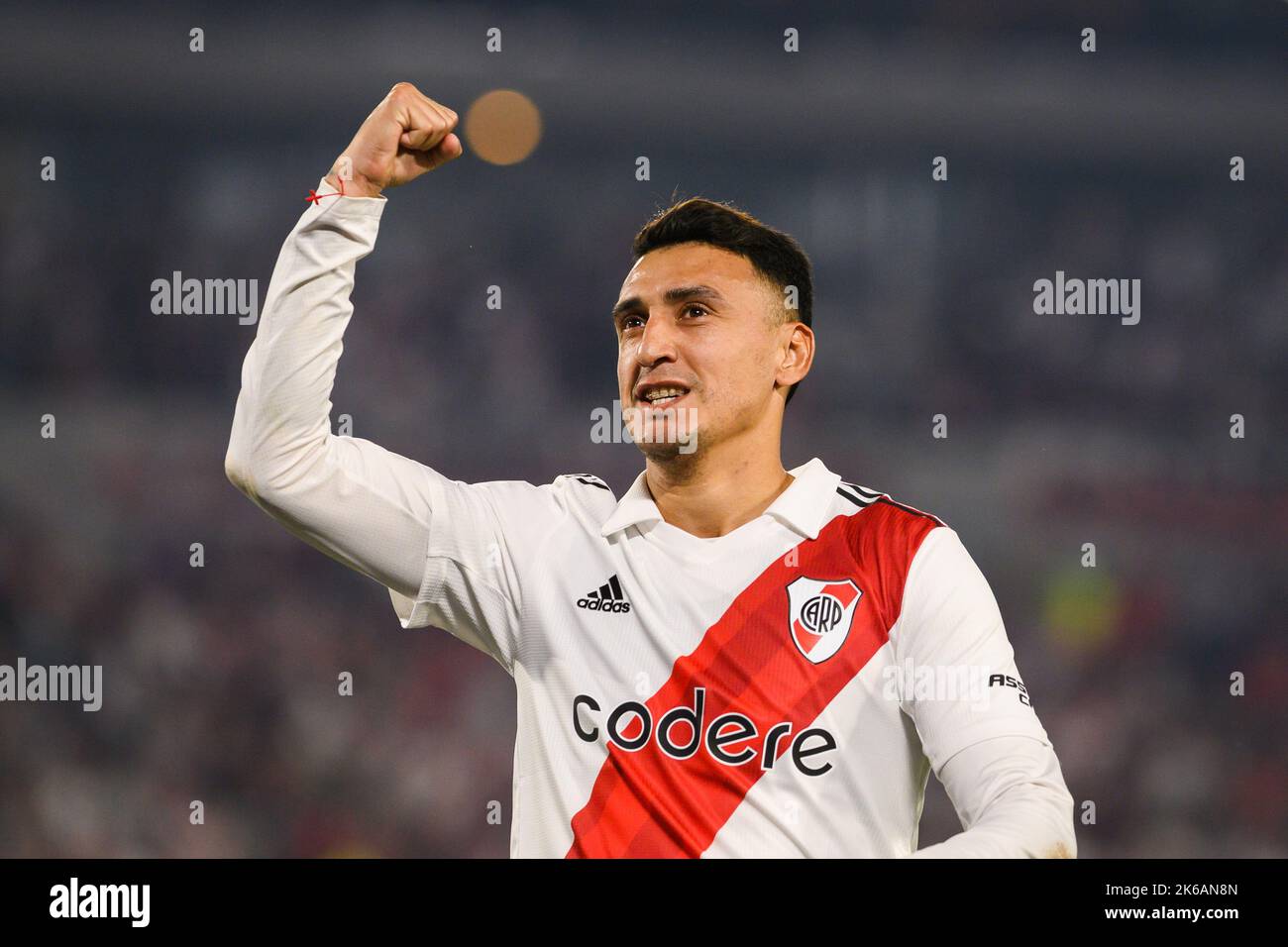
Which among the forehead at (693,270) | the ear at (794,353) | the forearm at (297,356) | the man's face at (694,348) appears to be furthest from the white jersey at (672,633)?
the forehead at (693,270)

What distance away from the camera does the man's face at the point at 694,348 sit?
268 cm

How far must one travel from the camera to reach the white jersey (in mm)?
2201

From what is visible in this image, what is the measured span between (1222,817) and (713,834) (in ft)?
10.7

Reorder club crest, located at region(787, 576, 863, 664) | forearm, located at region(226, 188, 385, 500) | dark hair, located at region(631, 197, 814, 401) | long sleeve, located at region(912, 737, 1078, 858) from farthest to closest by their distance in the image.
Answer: dark hair, located at region(631, 197, 814, 401) < club crest, located at region(787, 576, 863, 664) < forearm, located at region(226, 188, 385, 500) < long sleeve, located at region(912, 737, 1078, 858)

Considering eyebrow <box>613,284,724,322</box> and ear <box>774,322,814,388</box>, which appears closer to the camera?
eyebrow <box>613,284,724,322</box>

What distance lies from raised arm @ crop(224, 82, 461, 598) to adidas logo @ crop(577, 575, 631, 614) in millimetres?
401

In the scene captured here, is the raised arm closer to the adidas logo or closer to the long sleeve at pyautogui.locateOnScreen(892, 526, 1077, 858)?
the adidas logo

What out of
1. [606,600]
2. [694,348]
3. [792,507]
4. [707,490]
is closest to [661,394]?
[694,348]

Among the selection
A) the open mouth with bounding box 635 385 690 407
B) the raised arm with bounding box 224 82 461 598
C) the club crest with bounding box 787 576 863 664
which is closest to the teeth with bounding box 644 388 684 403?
the open mouth with bounding box 635 385 690 407

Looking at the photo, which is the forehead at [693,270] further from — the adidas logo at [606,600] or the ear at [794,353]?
the adidas logo at [606,600]

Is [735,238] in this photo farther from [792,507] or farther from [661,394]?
[792,507]

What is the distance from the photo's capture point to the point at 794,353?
9.78 feet

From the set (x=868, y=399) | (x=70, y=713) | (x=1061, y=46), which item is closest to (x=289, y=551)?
(x=70, y=713)

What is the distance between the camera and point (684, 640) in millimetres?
2457
